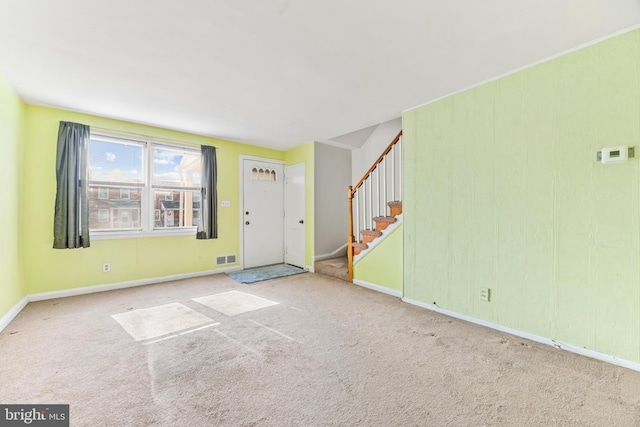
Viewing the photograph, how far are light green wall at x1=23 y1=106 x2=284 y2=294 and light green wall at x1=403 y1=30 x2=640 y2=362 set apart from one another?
353 centimetres

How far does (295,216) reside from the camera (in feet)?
17.8

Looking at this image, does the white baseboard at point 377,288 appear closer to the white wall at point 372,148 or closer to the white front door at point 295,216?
the white front door at point 295,216

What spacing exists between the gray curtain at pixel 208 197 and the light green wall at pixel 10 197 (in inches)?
81.3

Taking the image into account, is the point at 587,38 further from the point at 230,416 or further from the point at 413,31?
the point at 230,416

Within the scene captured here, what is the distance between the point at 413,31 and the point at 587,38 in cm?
137

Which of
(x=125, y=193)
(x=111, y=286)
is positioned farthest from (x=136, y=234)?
(x=111, y=286)

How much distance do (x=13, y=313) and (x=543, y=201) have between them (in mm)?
5388

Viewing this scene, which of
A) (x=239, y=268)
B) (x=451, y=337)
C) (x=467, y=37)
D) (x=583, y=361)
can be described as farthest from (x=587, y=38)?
(x=239, y=268)

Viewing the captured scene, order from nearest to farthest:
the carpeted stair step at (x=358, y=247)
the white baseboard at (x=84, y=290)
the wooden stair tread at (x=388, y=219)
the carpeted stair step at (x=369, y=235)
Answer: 1. the white baseboard at (x=84, y=290)
2. the wooden stair tread at (x=388, y=219)
3. the carpeted stair step at (x=369, y=235)
4. the carpeted stair step at (x=358, y=247)

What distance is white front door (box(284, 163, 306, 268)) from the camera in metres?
5.27

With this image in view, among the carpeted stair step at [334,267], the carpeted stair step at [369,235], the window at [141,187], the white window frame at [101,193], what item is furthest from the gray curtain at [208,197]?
the carpeted stair step at [369,235]

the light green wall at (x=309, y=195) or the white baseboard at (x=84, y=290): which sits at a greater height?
the light green wall at (x=309, y=195)

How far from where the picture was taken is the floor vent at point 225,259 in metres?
4.91

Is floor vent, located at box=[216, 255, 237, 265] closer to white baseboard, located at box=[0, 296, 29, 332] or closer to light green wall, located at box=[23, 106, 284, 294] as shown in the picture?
light green wall, located at box=[23, 106, 284, 294]
